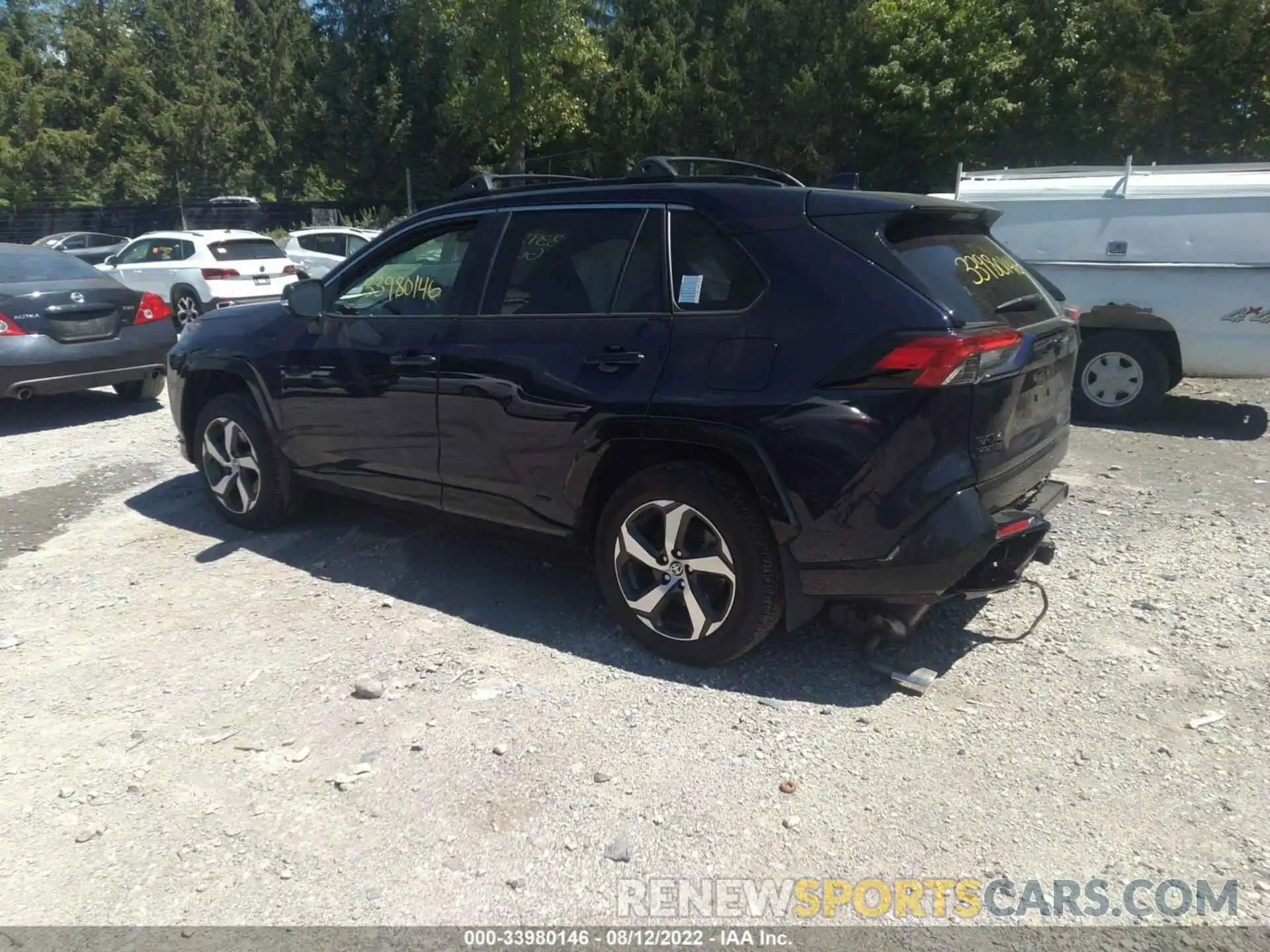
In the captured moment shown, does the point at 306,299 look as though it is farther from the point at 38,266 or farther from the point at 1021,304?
the point at 38,266

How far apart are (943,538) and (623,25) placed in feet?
98.8

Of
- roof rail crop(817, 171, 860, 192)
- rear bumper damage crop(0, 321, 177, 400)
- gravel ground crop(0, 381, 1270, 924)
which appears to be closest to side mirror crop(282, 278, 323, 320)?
gravel ground crop(0, 381, 1270, 924)

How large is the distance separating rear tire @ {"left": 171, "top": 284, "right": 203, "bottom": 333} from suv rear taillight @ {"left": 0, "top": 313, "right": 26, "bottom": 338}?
20.1 feet

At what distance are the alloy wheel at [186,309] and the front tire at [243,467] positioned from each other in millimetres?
9280

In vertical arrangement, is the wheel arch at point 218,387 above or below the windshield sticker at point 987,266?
below

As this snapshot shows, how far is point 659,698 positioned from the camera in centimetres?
372

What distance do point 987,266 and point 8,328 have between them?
7.62 m

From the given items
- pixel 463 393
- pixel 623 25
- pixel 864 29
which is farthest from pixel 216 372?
pixel 623 25

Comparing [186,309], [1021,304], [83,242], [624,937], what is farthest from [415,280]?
[83,242]

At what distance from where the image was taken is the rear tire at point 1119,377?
780cm

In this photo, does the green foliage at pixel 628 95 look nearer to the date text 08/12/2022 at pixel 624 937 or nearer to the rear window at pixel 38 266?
the rear window at pixel 38 266

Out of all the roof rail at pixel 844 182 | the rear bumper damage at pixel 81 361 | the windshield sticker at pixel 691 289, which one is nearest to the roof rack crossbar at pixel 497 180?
the windshield sticker at pixel 691 289

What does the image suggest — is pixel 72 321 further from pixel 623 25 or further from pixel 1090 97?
pixel 623 25

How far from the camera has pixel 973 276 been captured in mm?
3656
